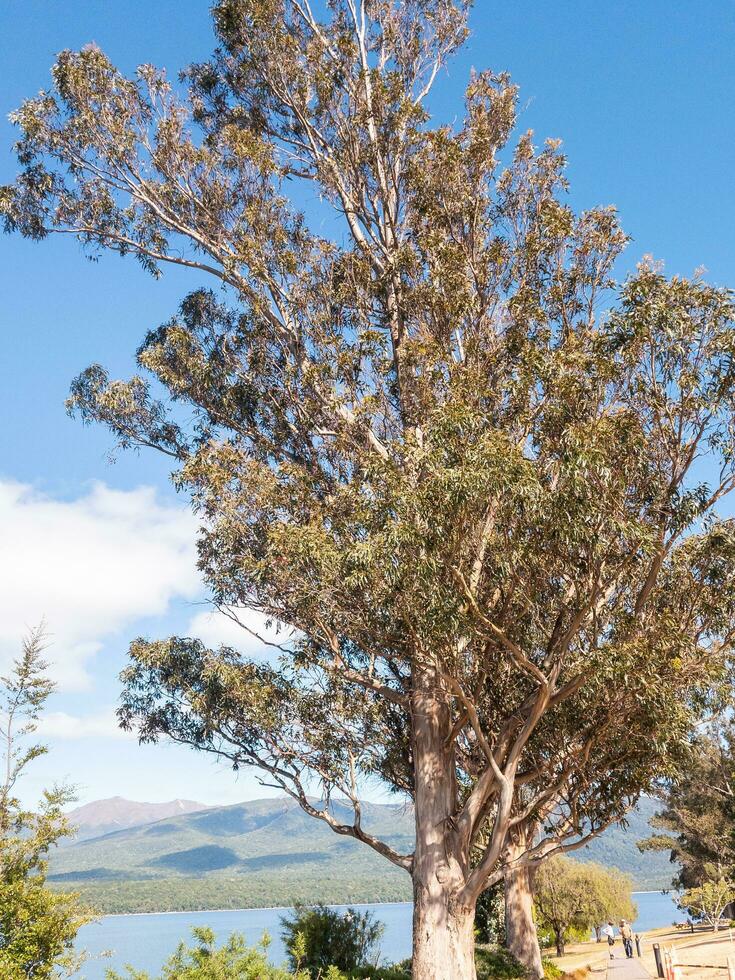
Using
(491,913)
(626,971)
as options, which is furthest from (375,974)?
(491,913)

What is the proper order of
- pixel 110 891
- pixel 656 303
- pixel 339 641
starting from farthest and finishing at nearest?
pixel 110 891 < pixel 339 641 < pixel 656 303

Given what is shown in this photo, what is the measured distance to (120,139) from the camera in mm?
13711

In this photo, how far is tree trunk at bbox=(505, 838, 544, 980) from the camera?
15.1 m

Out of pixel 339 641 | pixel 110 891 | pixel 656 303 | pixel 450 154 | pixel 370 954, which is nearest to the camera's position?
pixel 656 303

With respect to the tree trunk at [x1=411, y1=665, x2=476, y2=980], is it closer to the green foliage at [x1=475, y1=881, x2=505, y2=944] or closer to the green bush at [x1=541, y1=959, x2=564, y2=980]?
the green bush at [x1=541, y1=959, x2=564, y2=980]

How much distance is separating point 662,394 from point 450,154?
5.81 meters

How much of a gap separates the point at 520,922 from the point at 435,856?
669cm

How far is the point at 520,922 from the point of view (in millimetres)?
→ 15414

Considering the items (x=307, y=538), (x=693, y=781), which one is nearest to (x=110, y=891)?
(x=693, y=781)

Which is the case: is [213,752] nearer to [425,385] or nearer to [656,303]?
[425,385]

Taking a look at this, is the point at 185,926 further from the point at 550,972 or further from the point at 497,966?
the point at 497,966

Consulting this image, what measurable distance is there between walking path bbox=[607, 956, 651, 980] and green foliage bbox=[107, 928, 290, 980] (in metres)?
9.57

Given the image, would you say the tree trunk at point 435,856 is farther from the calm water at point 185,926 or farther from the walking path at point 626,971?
the calm water at point 185,926

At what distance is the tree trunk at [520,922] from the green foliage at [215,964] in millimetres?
7511
